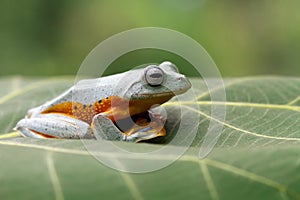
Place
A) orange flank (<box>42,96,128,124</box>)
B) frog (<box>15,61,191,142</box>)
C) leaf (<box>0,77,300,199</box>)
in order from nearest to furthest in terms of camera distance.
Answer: leaf (<box>0,77,300,199</box>), frog (<box>15,61,191,142</box>), orange flank (<box>42,96,128,124</box>)

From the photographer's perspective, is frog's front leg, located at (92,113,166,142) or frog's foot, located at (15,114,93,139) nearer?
frog's front leg, located at (92,113,166,142)

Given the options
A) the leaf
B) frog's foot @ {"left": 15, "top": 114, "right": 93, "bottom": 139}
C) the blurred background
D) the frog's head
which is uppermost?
the blurred background

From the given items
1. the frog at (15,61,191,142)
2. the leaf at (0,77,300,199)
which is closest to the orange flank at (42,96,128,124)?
the frog at (15,61,191,142)

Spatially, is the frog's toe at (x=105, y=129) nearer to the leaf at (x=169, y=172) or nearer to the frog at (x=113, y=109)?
the frog at (x=113, y=109)

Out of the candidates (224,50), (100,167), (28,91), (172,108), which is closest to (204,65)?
(172,108)

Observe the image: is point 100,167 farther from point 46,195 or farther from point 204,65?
point 204,65

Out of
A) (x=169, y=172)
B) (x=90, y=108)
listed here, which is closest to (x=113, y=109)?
(x=90, y=108)

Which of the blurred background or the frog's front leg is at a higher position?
the blurred background

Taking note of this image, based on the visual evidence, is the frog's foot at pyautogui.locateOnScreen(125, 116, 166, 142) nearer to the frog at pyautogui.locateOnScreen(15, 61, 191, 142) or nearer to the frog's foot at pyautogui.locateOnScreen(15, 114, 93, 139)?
the frog at pyautogui.locateOnScreen(15, 61, 191, 142)
